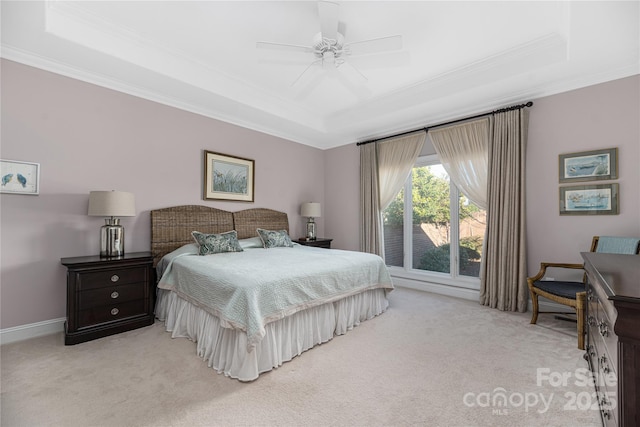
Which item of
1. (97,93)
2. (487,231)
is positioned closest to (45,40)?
(97,93)

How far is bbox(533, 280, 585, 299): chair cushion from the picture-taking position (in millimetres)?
2670

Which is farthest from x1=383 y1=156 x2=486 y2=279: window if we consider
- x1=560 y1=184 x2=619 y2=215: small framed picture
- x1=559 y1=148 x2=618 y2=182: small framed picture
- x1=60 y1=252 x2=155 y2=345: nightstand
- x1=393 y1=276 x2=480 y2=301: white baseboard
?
x1=60 y1=252 x2=155 y2=345: nightstand

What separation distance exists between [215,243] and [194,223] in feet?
2.20

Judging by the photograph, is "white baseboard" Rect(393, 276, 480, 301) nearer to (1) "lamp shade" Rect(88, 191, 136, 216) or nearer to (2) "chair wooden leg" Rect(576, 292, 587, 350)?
Answer: (2) "chair wooden leg" Rect(576, 292, 587, 350)

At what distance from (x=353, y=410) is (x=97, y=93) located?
158 inches

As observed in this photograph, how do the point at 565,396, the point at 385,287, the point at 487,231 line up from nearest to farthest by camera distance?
the point at 565,396, the point at 385,287, the point at 487,231

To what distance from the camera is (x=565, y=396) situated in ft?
6.10

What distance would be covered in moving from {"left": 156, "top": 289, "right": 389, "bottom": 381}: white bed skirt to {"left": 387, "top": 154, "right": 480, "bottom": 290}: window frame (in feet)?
5.57

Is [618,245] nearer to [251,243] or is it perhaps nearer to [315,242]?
[315,242]

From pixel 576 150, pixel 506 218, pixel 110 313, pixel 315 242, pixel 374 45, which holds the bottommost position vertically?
pixel 110 313

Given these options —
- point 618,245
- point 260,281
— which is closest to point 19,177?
point 260,281

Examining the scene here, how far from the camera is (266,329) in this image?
2.20m

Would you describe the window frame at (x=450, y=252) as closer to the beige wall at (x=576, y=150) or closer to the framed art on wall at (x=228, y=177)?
the beige wall at (x=576, y=150)

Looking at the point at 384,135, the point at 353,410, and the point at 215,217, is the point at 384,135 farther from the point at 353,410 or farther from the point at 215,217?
the point at 353,410
